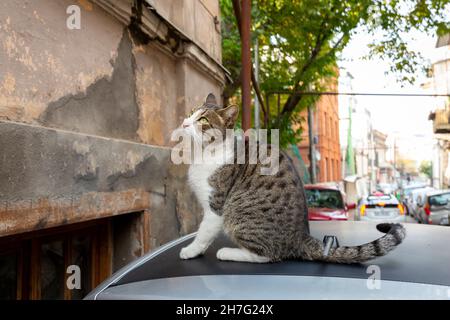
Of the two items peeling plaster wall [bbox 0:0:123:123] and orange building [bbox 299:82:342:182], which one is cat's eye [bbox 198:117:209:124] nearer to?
peeling plaster wall [bbox 0:0:123:123]

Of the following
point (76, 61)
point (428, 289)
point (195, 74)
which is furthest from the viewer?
point (195, 74)

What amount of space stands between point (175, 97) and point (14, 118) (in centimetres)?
284

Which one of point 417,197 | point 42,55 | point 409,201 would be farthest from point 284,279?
point 409,201

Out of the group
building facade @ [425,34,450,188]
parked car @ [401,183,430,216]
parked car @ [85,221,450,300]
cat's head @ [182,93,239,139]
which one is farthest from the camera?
parked car @ [401,183,430,216]

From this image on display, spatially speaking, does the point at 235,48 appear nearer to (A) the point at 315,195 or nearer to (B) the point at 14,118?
(A) the point at 315,195

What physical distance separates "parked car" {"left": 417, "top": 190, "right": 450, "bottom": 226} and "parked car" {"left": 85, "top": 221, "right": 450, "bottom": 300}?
15.2 meters

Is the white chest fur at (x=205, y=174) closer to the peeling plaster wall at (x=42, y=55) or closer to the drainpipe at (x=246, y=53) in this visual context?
the peeling plaster wall at (x=42, y=55)

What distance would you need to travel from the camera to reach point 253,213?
2281mm

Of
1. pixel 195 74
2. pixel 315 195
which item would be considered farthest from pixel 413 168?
pixel 195 74

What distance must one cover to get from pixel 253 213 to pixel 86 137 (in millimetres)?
1638

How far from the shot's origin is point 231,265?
193cm

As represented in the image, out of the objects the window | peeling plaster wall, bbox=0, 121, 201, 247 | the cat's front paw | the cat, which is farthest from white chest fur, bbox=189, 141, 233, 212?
the window

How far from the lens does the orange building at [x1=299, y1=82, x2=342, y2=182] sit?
92.2ft

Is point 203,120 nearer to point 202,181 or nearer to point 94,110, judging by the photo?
point 202,181
